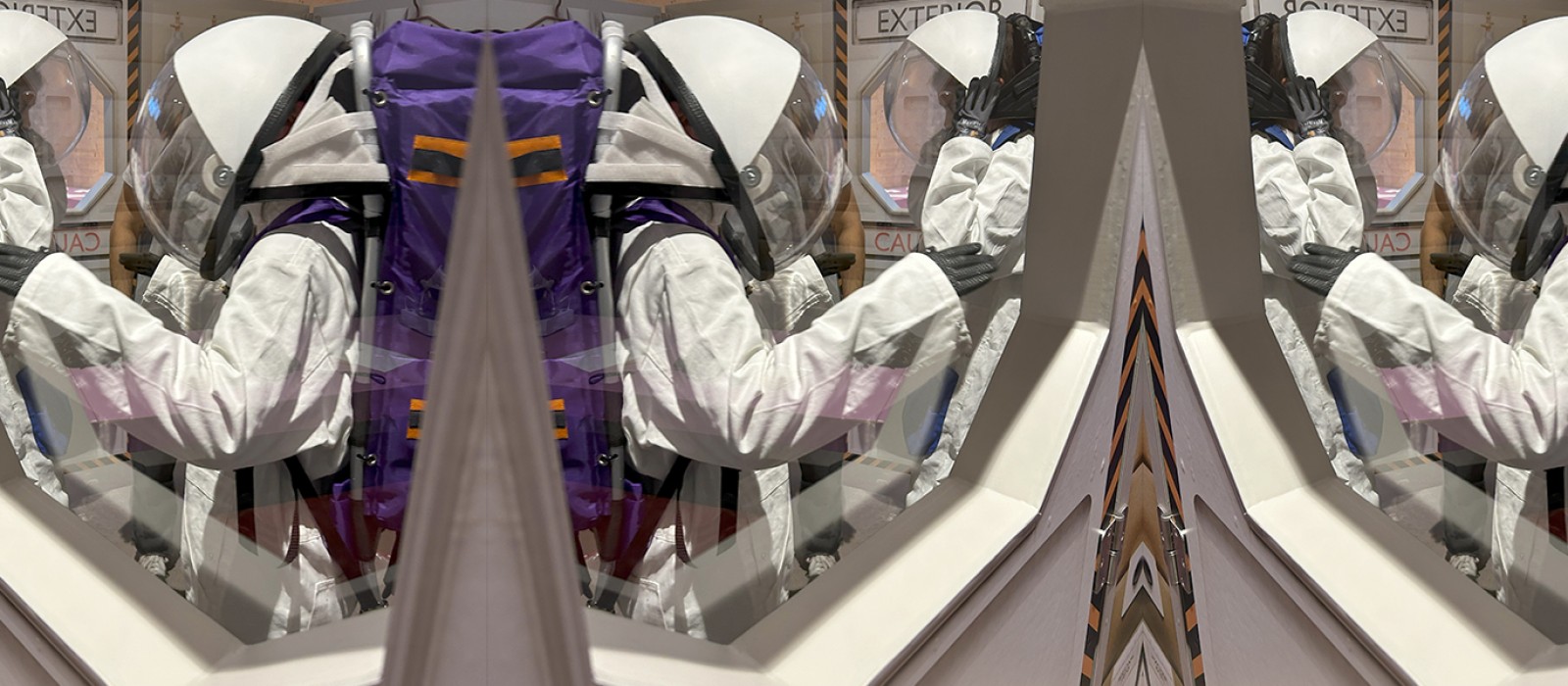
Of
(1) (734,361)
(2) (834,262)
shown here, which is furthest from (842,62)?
(1) (734,361)

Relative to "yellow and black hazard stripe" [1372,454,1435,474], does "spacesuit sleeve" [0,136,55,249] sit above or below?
above

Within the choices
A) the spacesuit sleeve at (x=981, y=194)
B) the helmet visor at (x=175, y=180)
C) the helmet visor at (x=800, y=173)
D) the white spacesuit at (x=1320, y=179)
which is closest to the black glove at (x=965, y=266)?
the spacesuit sleeve at (x=981, y=194)

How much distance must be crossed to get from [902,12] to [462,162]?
43cm

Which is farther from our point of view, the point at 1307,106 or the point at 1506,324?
the point at 1307,106

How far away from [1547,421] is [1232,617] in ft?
1.10

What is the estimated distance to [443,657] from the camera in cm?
93

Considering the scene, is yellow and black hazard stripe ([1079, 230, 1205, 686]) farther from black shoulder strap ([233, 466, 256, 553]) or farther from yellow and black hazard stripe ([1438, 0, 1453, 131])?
black shoulder strap ([233, 466, 256, 553])

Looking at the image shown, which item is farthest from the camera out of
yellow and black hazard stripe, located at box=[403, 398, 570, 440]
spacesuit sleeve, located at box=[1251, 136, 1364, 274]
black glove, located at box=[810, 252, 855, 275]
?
spacesuit sleeve, located at box=[1251, 136, 1364, 274]

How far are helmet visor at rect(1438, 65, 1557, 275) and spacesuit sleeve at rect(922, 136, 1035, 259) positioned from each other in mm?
408

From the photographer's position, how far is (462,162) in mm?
980

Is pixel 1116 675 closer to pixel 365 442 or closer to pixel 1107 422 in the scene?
pixel 1107 422

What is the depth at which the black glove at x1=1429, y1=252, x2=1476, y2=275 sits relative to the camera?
44.2 inches

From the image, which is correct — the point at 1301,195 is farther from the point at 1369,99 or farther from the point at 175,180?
the point at 175,180

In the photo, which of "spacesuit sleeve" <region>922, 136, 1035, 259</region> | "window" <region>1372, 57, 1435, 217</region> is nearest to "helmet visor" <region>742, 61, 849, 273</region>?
"spacesuit sleeve" <region>922, 136, 1035, 259</region>
